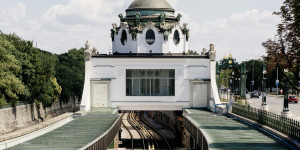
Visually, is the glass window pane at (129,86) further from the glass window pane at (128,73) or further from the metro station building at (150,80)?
the glass window pane at (128,73)

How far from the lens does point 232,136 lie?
29344 millimetres

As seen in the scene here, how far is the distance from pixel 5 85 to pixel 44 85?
16927 mm

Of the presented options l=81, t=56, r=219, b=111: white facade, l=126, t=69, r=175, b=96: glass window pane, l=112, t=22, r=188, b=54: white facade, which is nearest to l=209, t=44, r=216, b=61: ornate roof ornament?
l=81, t=56, r=219, b=111: white facade

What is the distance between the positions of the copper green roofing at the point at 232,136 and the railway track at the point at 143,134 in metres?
16.4

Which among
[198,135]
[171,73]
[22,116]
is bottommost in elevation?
[22,116]

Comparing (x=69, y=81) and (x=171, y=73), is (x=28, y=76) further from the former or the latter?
(x=171, y=73)

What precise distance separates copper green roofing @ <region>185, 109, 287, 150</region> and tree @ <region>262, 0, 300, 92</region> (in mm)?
4293

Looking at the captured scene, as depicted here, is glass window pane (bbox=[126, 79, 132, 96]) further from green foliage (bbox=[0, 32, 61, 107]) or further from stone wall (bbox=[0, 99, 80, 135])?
stone wall (bbox=[0, 99, 80, 135])

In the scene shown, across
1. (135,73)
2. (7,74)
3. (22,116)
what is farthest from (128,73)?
(22,116)

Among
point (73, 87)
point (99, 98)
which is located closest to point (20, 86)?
point (99, 98)

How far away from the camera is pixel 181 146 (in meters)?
56.2

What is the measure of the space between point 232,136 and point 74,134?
33.7ft

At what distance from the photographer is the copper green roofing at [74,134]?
25.5 metres

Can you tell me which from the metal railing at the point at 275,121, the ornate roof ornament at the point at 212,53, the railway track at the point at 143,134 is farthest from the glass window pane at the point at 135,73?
the metal railing at the point at 275,121
